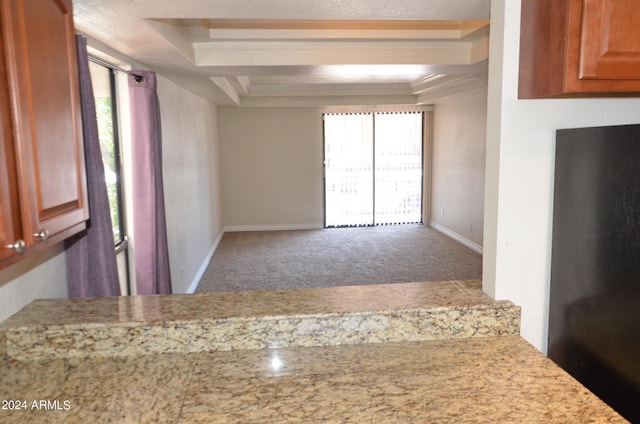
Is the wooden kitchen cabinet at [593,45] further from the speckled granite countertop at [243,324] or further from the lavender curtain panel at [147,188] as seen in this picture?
the lavender curtain panel at [147,188]

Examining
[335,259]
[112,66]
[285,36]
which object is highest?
[285,36]

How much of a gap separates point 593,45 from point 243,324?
113 cm

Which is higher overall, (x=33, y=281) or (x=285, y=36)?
(x=285, y=36)

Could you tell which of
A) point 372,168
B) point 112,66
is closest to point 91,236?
point 112,66

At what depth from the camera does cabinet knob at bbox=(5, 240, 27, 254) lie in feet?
3.03

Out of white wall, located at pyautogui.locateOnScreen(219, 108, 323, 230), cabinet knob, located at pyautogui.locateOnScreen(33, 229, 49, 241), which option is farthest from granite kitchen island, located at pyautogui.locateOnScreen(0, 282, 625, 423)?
white wall, located at pyautogui.locateOnScreen(219, 108, 323, 230)

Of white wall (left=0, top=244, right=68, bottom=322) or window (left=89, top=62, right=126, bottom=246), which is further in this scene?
window (left=89, top=62, right=126, bottom=246)

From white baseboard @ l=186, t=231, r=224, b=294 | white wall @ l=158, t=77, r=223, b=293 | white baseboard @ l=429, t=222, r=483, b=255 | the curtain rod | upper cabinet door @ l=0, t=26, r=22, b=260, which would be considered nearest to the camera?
upper cabinet door @ l=0, t=26, r=22, b=260

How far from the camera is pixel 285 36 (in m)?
3.48

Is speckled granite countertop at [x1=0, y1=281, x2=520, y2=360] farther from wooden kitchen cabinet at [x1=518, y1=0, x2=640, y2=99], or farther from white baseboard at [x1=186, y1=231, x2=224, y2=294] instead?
white baseboard at [x1=186, y1=231, x2=224, y2=294]

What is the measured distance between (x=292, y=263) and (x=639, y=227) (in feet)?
16.9

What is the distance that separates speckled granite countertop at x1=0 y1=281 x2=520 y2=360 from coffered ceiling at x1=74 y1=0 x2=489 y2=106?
49.3 inches

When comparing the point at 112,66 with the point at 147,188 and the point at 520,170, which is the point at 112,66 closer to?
the point at 147,188

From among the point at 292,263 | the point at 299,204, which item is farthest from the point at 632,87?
the point at 299,204
